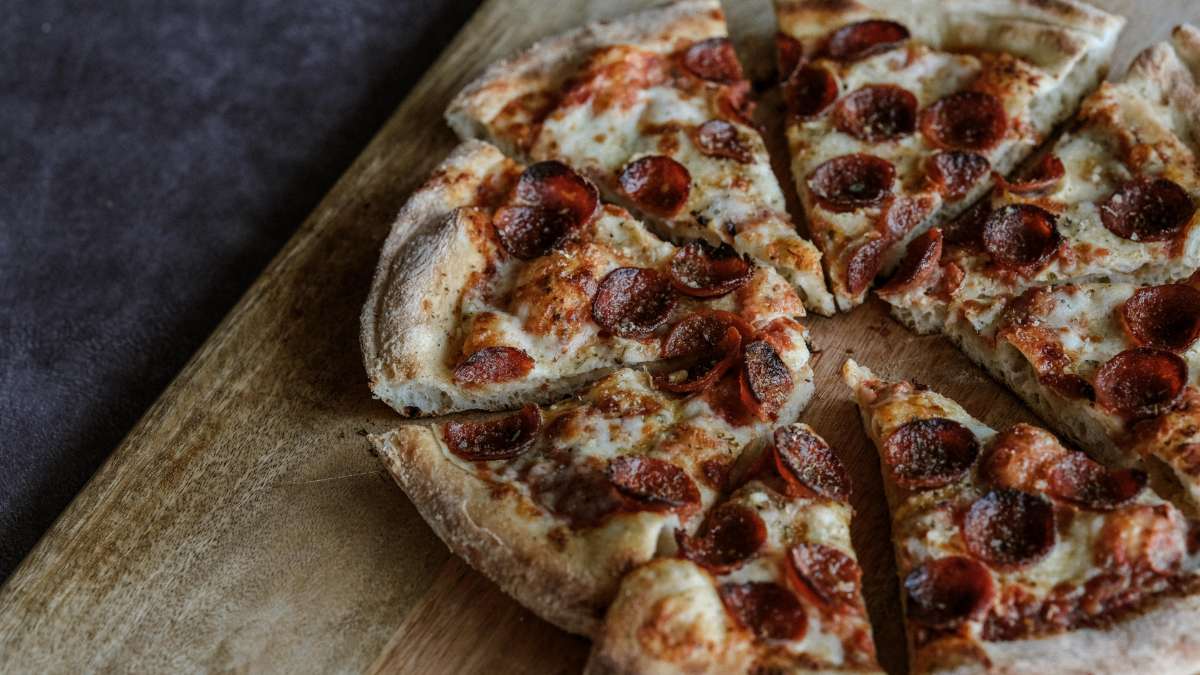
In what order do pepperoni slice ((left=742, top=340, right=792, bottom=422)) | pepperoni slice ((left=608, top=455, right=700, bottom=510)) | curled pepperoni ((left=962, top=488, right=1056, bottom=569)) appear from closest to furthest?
curled pepperoni ((left=962, top=488, right=1056, bottom=569)), pepperoni slice ((left=608, top=455, right=700, bottom=510)), pepperoni slice ((left=742, top=340, right=792, bottom=422))

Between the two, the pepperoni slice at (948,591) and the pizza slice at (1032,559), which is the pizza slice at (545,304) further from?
the pepperoni slice at (948,591)

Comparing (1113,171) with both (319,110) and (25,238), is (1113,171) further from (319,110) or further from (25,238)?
(25,238)

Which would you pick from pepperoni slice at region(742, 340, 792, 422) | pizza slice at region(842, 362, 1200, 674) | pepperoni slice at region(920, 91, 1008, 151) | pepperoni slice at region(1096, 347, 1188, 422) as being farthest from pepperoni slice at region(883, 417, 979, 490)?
pepperoni slice at region(920, 91, 1008, 151)

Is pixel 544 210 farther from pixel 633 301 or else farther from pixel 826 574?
pixel 826 574

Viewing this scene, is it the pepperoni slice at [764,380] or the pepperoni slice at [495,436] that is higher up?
the pepperoni slice at [764,380]

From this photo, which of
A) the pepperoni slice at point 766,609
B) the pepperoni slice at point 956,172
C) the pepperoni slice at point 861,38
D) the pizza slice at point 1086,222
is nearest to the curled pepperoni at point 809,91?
the pepperoni slice at point 861,38

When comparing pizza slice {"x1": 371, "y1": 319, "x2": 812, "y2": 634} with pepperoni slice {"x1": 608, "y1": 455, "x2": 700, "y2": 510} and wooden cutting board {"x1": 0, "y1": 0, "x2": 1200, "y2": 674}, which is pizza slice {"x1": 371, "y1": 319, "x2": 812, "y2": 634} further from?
wooden cutting board {"x1": 0, "y1": 0, "x2": 1200, "y2": 674}

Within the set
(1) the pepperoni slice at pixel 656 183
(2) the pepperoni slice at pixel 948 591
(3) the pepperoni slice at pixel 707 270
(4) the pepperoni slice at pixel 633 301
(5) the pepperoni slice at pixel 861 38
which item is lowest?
(2) the pepperoni slice at pixel 948 591
